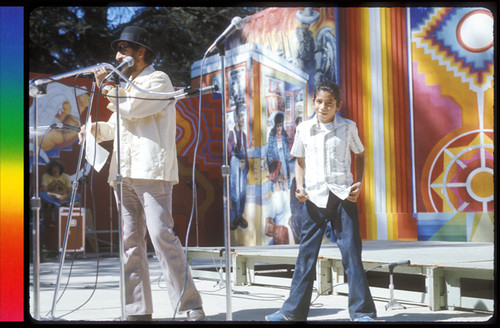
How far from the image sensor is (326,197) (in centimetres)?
341

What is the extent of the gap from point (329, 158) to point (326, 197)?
202mm

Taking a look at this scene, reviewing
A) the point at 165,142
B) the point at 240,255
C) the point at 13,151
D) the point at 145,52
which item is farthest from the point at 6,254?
the point at 240,255

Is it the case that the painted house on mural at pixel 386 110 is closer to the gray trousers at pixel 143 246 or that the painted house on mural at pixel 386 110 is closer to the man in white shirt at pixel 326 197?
the man in white shirt at pixel 326 197

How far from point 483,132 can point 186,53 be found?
21.6 ft

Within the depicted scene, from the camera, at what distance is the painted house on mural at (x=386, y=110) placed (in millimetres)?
7113

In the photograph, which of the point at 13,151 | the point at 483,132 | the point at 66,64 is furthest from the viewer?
the point at 66,64

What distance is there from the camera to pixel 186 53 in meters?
12.3

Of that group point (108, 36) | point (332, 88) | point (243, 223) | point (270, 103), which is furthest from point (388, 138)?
point (108, 36)

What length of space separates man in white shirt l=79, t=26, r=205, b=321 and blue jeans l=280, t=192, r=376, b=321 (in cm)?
51

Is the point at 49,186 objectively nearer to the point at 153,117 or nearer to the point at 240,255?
the point at 240,255

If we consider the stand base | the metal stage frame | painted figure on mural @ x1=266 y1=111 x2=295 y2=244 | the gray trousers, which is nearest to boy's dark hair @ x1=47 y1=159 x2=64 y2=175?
painted figure on mural @ x1=266 y1=111 x2=295 y2=244

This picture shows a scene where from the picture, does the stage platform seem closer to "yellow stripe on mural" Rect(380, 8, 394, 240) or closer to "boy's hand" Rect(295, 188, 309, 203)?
"boy's hand" Rect(295, 188, 309, 203)

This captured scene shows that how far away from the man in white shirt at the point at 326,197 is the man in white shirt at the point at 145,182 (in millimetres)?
535

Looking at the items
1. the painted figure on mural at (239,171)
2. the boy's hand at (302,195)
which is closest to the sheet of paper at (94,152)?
the boy's hand at (302,195)
